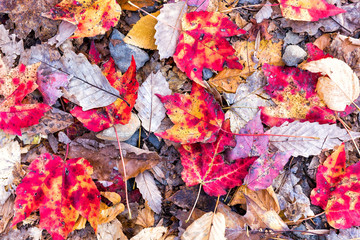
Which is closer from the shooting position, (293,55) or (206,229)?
(206,229)

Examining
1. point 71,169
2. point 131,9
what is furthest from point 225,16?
point 71,169

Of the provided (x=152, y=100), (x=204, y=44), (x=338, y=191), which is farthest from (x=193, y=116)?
(x=338, y=191)

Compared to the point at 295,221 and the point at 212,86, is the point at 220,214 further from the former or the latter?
the point at 212,86

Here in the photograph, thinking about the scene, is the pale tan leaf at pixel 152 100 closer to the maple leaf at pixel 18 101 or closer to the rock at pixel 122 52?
the rock at pixel 122 52

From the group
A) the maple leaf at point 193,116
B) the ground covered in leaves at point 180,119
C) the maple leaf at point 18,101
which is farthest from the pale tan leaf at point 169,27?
the maple leaf at point 18,101

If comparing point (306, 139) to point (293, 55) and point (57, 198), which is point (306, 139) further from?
point (57, 198)
